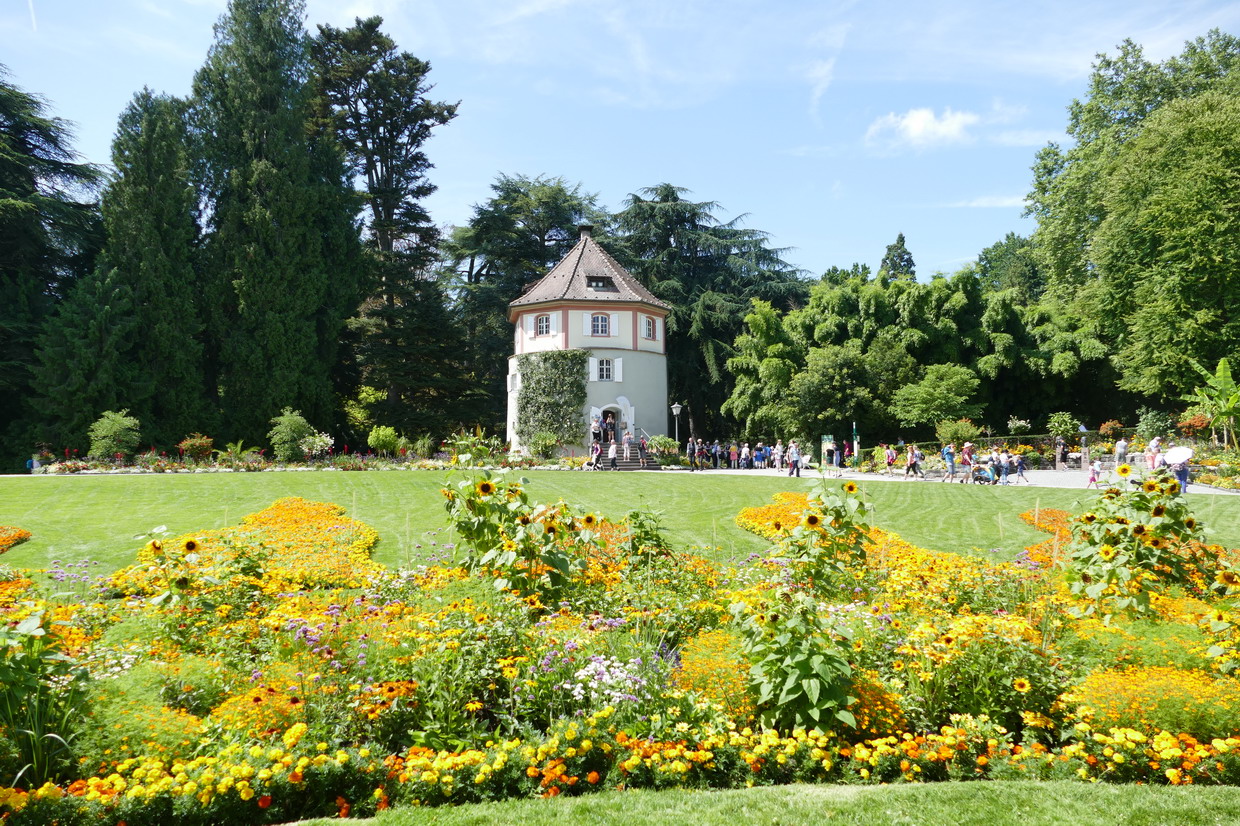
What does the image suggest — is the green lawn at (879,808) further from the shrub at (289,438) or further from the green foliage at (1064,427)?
the green foliage at (1064,427)

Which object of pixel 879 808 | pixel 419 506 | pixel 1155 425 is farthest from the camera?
pixel 1155 425

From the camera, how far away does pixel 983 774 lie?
4379mm

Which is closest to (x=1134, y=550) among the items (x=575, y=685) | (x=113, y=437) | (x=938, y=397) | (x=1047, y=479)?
(x=575, y=685)

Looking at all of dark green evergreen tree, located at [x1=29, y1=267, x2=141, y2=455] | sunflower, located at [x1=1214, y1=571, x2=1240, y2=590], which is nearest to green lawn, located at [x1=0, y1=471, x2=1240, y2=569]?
sunflower, located at [x1=1214, y1=571, x2=1240, y2=590]

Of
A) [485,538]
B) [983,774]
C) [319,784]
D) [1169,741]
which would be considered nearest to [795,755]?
[983,774]

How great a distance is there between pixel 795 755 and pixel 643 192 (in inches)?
1504

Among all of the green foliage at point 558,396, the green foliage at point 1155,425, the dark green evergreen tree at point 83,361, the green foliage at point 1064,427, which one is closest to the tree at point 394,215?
the green foliage at point 558,396

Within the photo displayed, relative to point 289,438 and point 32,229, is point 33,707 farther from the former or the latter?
point 32,229

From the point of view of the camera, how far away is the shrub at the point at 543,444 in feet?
99.6

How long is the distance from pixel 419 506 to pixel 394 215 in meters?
28.6

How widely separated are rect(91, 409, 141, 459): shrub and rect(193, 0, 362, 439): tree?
18.0 feet

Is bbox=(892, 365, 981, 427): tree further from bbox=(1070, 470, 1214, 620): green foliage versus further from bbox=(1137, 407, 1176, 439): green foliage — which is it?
bbox=(1070, 470, 1214, 620): green foliage

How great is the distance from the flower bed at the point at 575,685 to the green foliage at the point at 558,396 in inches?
1021

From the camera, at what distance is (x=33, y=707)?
13.1ft
